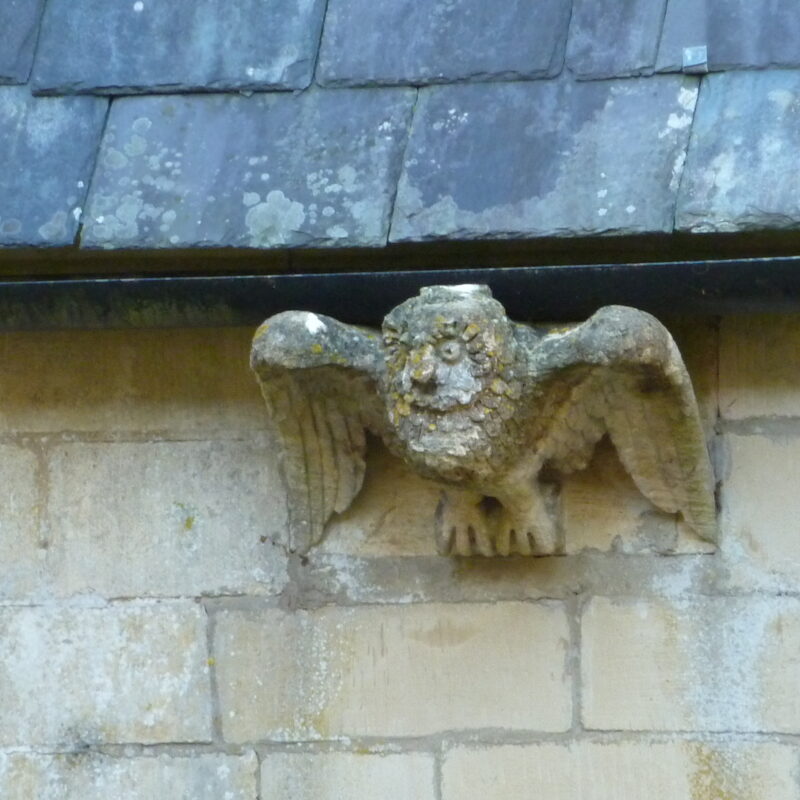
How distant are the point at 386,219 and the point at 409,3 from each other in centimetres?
48

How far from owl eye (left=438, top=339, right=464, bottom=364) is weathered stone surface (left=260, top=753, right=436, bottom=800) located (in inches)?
33.0

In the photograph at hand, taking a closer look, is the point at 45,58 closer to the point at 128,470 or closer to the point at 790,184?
the point at 128,470

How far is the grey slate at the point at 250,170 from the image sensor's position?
8.80 ft

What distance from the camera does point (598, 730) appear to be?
2846 mm

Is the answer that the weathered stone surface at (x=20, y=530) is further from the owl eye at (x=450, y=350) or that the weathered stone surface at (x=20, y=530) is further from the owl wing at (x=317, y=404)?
the owl eye at (x=450, y=350)

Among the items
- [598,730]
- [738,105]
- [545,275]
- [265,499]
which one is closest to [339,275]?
[545,275]

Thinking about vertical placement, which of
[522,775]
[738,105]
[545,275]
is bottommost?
[522,775]

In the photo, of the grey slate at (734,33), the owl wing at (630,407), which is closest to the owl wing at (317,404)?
the owl wing at (630,407)

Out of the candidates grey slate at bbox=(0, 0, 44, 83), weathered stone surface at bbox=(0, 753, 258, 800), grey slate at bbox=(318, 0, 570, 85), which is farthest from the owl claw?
grey slate at bbox=(0, 0, 44, 83)

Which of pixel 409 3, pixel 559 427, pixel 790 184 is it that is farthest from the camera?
pixel 409 3

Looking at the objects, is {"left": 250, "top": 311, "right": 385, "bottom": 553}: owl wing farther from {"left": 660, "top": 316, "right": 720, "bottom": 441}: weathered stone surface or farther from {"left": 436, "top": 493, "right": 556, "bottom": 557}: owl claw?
{"left": 660, "top": 316, "right": 720, "bottom": 441}: weathered stone surface

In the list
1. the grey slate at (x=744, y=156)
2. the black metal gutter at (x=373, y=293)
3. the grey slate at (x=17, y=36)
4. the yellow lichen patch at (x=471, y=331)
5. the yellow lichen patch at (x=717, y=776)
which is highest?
the grey slate at (x=17, y=36)

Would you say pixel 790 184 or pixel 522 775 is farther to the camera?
pixel 522 775

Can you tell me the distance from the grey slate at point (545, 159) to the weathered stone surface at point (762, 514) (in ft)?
1.76
